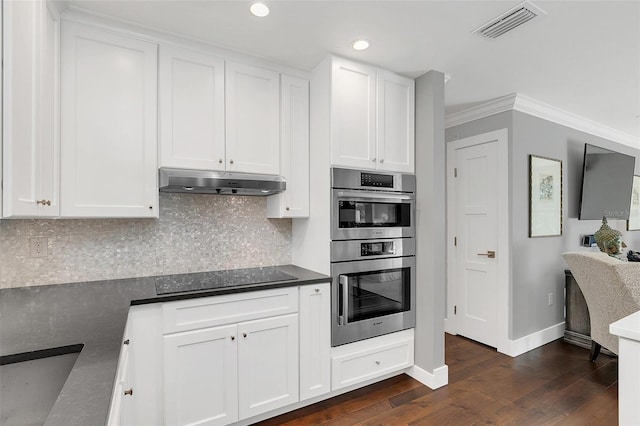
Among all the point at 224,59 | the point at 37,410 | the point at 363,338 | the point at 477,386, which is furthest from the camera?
the point at 477,386

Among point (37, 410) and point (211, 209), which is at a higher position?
point (211, 209)

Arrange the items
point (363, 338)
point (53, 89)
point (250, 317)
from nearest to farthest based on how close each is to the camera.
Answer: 1. point (53, 89)
2. point (250, 317)
3. point (363, 338)

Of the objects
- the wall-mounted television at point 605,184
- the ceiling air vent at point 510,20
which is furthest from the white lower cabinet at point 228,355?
the wall-mounted television at point 605,184

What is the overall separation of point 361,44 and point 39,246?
236cm

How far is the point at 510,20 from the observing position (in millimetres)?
1912

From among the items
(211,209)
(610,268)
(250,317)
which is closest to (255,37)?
(211,209)

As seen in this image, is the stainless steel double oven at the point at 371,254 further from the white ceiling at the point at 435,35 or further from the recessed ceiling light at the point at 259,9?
the recessed ceiling light at the point at 259,9

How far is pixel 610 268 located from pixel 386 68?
2258 millimetres

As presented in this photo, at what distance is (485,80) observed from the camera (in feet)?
9.12

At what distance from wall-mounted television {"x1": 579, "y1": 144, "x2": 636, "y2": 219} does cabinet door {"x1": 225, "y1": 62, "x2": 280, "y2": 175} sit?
12.0ft

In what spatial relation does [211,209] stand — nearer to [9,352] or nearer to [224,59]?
[224,59]

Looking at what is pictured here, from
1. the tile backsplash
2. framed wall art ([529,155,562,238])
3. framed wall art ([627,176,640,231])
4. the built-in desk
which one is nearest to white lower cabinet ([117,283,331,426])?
the tile backsplash

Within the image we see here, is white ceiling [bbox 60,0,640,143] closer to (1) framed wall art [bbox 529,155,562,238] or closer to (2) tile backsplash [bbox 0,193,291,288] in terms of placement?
(1) framed wall art [bbox 529,155,562,238]

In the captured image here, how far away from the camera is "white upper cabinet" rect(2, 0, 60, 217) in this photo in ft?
3.84
